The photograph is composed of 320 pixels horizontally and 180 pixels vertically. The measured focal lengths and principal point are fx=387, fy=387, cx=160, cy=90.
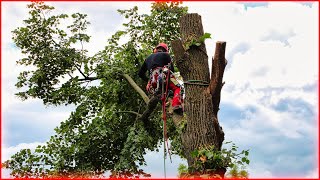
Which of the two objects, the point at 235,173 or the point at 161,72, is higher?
the point at 161,72

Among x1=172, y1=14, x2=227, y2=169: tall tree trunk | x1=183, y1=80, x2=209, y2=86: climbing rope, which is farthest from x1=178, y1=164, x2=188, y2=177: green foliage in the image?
x1=183, y1=80, x2=209, y2=86: climbing rope

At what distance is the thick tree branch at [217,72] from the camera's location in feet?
18.2

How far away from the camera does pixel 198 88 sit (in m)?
5.91

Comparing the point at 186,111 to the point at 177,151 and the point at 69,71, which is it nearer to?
the point at 177,151

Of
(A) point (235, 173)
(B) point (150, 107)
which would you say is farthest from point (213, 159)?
(B) point (150, 107)

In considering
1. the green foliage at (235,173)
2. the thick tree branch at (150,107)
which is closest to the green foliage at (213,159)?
the green foliage at (235,173)

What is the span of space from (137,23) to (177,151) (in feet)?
12.9

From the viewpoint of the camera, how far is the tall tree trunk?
18.4 feet

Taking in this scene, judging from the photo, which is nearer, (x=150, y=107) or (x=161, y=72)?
(x=161, y=72)

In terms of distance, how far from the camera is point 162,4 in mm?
11336

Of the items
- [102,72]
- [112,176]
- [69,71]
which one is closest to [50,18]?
[69,71]

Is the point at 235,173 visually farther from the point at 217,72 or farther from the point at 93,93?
the point at 93,93

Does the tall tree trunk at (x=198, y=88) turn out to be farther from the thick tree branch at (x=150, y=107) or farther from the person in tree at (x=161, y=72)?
the thick tree branch at (x=150, y=107)

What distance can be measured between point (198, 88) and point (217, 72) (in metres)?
0.44
